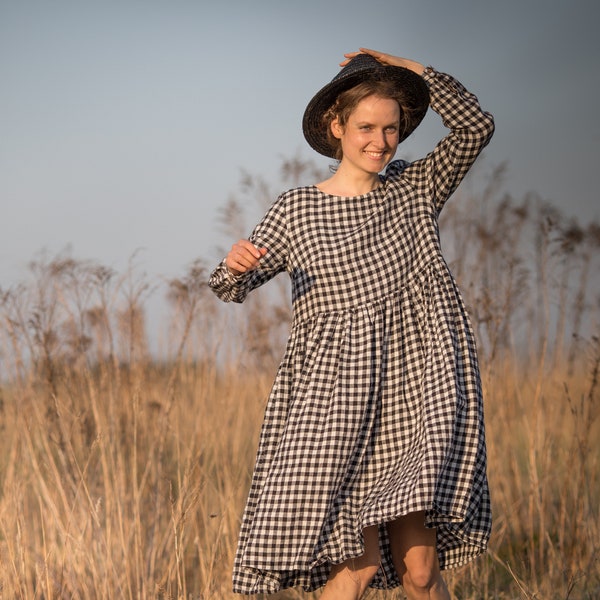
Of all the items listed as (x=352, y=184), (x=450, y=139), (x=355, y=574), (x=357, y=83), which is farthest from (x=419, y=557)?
(x=357, y=83)

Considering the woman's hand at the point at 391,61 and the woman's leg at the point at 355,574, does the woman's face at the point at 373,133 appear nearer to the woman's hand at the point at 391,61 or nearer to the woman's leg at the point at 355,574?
the woman's hand at the point at 391,61

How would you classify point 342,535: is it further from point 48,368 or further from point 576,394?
point 576,394

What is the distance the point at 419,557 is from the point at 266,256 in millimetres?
810

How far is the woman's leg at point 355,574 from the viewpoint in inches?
90.9

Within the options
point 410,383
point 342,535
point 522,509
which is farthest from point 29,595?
point 522,509

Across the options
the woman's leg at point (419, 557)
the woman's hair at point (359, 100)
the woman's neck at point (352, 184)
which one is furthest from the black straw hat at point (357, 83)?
the woman's leg at point (419, 557)

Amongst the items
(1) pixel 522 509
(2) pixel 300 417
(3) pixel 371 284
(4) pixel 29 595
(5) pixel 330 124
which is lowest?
(1) pixel 522 509

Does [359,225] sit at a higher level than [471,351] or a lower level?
higher

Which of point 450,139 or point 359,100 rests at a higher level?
point 359,100

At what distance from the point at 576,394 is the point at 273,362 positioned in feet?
5.00

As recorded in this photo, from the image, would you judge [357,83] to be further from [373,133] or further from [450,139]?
[450,139]

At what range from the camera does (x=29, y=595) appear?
2.68m

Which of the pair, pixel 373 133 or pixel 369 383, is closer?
pixel 369 383

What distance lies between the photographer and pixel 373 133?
2396 mm
